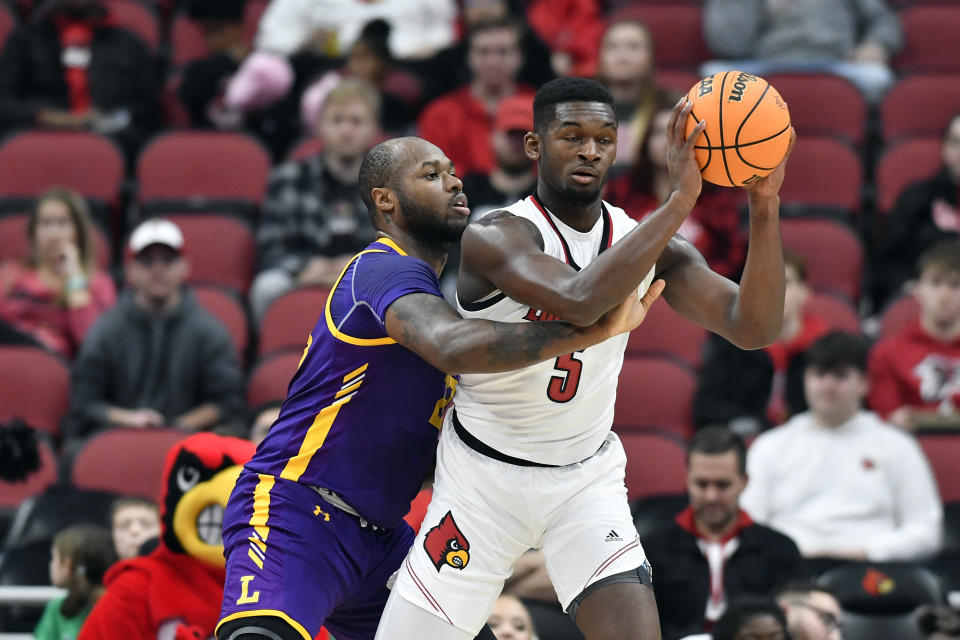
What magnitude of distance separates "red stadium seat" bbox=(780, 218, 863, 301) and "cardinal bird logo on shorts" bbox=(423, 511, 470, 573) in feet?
15.9

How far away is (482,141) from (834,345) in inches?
123

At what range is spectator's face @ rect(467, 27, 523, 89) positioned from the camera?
30.7 feet

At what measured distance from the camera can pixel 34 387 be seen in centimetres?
790

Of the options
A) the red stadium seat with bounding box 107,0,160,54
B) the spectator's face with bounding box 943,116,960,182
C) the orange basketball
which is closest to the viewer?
the orange basketball

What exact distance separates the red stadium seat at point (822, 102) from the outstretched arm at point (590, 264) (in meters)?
5.78

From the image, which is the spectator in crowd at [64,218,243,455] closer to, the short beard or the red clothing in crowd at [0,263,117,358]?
the red clothing in crowd at [0,263,117,358]

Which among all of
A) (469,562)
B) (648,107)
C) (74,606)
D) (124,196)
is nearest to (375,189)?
(469,562)

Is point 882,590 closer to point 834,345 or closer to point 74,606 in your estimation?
point 834,345

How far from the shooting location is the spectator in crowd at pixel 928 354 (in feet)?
25.1

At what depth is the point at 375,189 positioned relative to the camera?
462cm

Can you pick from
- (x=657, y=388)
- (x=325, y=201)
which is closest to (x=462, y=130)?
(x=325, y=201)

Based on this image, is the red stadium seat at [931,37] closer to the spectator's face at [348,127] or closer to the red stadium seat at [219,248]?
the spectator's face at [348,127]

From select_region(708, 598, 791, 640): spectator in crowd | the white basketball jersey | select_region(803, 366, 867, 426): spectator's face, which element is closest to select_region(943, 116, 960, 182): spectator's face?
select_region(803, 366, 867, 426): spectator's face

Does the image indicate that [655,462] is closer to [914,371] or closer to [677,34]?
[914,371]
